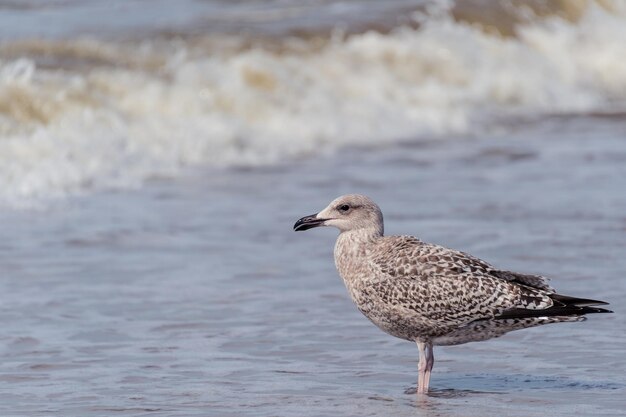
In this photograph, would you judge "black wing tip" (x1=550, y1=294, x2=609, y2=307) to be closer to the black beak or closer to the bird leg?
the bird leg

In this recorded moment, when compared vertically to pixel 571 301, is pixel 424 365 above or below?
below

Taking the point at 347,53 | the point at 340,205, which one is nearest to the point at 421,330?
the point at 340,205

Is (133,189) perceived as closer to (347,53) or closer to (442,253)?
(442,253)

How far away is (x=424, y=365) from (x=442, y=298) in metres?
0.35

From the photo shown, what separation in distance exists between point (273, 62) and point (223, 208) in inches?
232

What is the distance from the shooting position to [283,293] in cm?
850

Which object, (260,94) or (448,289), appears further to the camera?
(260,94)

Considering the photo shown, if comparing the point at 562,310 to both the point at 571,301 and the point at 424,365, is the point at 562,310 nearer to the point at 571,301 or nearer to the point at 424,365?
the point at 571,301

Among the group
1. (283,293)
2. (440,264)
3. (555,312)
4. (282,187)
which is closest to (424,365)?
(440,264)

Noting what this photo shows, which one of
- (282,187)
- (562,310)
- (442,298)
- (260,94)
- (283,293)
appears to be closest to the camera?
(562,310)

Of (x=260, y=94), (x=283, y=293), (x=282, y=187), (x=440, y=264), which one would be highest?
(x=260, y=94)

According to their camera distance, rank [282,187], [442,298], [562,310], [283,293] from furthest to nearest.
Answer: [282,187]
[283,293]
[442,298]
[562,310]

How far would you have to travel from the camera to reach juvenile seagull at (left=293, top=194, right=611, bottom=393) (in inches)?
259

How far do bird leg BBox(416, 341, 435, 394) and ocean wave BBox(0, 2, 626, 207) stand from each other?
5103 millimetres
